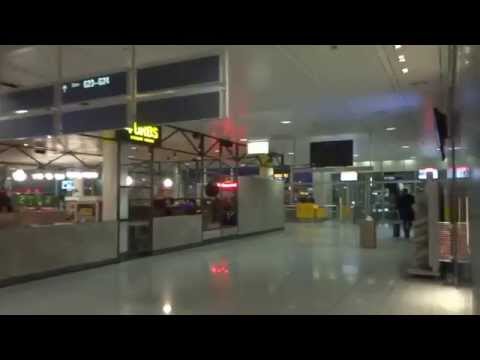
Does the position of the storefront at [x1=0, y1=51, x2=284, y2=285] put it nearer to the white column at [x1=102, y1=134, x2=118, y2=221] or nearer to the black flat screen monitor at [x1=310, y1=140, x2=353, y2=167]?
the white column at [x1=102, y1=134, x2=118, y2=221]

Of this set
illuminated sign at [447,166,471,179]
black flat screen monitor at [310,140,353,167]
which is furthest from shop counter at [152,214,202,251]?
illuminated sign at [447,166,471,179]

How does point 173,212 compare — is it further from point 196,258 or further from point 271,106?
point 271,106

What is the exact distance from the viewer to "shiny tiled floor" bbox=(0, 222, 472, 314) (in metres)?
5.10

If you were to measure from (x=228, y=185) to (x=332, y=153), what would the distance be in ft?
11.9

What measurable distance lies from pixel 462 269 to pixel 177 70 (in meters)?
5.92

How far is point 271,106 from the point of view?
8.98 m

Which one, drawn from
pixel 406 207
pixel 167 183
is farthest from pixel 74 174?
pixel 406 207

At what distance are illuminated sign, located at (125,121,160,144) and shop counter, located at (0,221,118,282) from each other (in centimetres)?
190

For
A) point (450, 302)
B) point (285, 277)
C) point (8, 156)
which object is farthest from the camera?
point (8, 156)

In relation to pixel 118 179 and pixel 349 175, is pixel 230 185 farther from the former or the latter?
pixel 349 175

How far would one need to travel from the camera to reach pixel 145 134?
9.19 m
